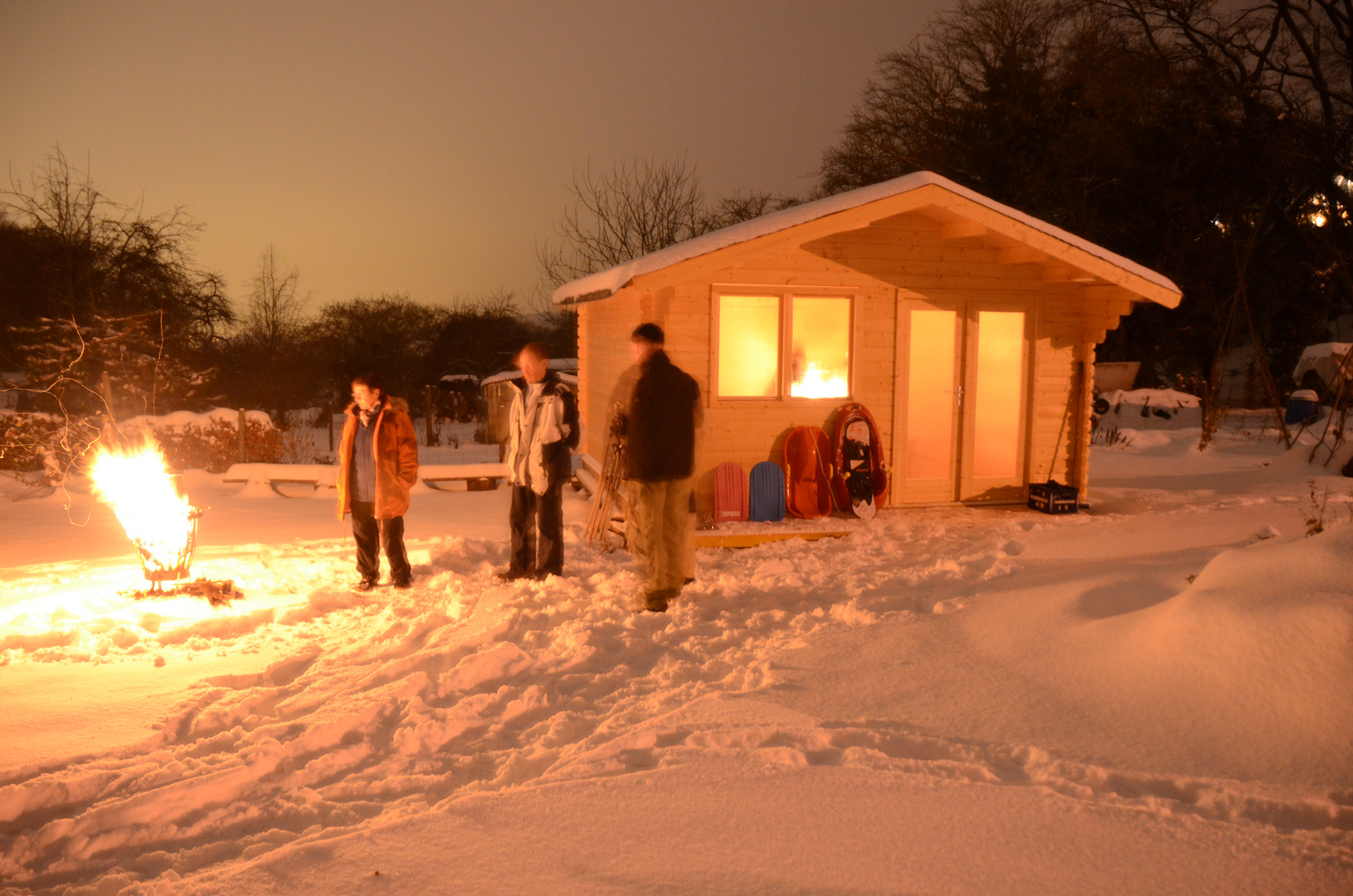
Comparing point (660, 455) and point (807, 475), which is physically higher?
point (660, 455)

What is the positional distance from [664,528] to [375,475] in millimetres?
2250

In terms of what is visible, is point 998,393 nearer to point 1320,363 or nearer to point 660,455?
point 660,455

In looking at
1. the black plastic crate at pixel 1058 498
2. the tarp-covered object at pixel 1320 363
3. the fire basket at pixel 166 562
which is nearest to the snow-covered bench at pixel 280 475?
the fire basket at pixel 166 562

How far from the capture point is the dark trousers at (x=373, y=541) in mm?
6609

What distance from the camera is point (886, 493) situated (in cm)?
970

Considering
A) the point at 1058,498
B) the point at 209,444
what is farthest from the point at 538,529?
the point at 209,444

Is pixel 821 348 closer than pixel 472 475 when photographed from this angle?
Yes

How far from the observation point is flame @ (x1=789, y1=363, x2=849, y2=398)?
9.44 metres

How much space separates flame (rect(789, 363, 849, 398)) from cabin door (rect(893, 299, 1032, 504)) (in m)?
0.67

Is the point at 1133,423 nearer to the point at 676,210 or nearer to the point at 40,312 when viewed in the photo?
the point at 676,210

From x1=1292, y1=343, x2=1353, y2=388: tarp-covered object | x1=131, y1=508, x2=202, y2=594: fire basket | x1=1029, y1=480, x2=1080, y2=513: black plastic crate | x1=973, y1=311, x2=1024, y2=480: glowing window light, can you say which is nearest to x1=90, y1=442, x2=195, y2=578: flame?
x1=131, y1=508, x2=202, y2=594: fire basket

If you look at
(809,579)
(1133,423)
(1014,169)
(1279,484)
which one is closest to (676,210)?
(1014,169)

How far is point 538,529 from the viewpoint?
22.5 ft

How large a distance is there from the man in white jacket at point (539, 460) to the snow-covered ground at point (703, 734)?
0.34 meters
